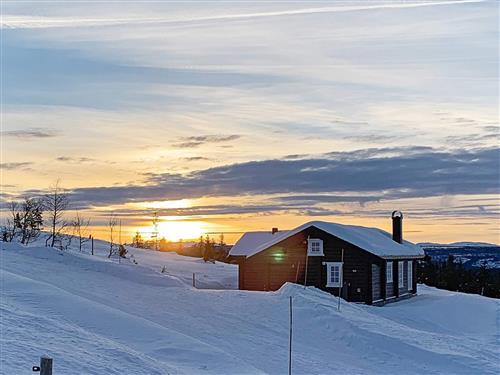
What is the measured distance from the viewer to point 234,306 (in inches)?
1013

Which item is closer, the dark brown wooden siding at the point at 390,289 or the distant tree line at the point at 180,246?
the dark brown wooden siding at the point at 390,289

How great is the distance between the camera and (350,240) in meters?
34.5

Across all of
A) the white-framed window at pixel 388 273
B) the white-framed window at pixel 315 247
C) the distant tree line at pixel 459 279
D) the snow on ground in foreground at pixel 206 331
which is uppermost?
the white-framed window at pixel 315 247

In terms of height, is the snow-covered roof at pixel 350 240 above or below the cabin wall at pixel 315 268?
above

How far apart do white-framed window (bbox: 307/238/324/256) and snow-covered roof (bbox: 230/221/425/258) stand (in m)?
0.70

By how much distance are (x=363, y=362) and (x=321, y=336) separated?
2728 mm

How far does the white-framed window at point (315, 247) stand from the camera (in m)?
34.8

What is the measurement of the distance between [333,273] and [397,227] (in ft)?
34.8

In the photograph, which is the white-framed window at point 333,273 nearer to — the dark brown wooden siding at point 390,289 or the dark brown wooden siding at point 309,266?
the dark brown wooden siding at point 309,266

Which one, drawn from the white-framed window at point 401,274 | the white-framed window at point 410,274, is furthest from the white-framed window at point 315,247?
the white-framed window at point 410,274

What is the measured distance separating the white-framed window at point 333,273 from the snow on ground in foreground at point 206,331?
3.45 meters

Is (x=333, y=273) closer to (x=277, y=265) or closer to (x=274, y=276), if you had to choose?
(x=277, y=265)

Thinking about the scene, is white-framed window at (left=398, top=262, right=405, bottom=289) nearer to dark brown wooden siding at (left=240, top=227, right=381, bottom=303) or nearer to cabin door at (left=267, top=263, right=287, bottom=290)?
dark brown wooden siding at (left=240, top=227, right=381, bottom=303)

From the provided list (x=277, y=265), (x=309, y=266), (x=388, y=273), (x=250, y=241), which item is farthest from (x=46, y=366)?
(x=250, y=241)
